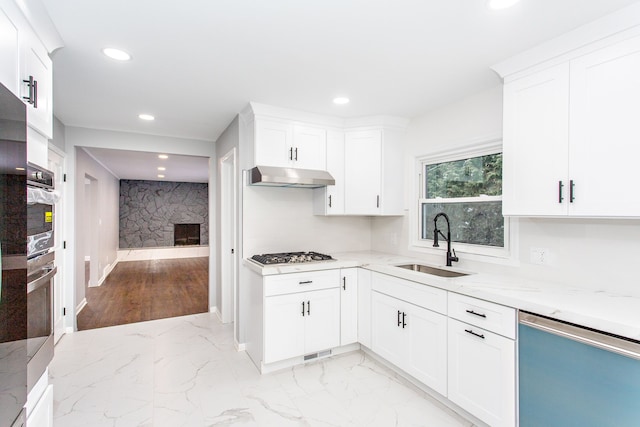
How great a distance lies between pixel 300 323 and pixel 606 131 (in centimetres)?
248

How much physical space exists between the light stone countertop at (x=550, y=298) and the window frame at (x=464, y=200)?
19 cm

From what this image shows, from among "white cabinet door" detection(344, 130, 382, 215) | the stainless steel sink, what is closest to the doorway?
"white cabinet door" detection(344, 130, 382, 215)

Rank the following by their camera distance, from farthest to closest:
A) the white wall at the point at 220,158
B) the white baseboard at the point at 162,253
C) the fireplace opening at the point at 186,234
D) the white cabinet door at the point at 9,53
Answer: the fireplace opening at the point at 186,234 < the white baseboard at the point at 162,253 < the white wall at the point at 220,158 < the white cabinet door at the point at 9,53

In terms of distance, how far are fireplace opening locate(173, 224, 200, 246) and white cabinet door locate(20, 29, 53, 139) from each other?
909cm

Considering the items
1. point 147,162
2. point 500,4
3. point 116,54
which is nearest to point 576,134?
point 500,4

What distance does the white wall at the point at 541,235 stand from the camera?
1818 millimetres

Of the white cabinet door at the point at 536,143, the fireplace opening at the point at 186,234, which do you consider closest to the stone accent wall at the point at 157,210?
the fireplace opening at the point at 186,234

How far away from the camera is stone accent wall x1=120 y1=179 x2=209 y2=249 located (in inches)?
370

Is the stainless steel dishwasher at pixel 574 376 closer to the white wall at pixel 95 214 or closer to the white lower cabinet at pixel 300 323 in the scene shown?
the white lower cabinet at pixel 300 323

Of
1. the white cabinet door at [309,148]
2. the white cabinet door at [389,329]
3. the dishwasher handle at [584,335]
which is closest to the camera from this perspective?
the dishwasher handle at [584,335]

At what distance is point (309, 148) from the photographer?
126 inches

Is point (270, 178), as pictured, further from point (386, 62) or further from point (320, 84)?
point (386, 62)

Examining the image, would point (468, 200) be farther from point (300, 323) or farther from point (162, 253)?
point (162, 253)

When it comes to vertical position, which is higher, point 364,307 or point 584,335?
point 584,335
